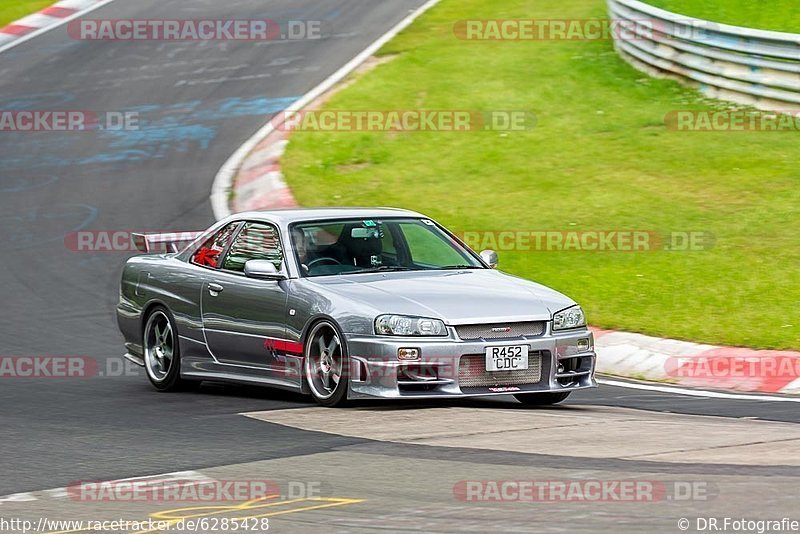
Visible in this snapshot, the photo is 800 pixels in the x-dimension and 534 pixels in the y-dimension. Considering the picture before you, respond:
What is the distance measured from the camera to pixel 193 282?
11.2 m

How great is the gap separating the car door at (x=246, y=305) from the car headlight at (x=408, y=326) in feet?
3.31

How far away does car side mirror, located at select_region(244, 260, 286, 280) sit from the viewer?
10.3 m

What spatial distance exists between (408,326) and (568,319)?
46.2 inches

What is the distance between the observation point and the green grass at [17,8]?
99.6ft

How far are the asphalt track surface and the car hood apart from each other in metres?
0.70

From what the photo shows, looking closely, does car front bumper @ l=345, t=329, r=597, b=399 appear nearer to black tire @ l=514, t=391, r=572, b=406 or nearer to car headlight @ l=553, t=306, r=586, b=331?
car headlight @ l=553, t=306, r=586, b=331

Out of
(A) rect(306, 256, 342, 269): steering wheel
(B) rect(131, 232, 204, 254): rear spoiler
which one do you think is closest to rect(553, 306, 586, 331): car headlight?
(A) rect(306, 256, 342, 269): steering wheel

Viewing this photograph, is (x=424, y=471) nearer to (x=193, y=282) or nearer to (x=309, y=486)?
(x=309, y=486)

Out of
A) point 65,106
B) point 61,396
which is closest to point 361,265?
point 61,396
